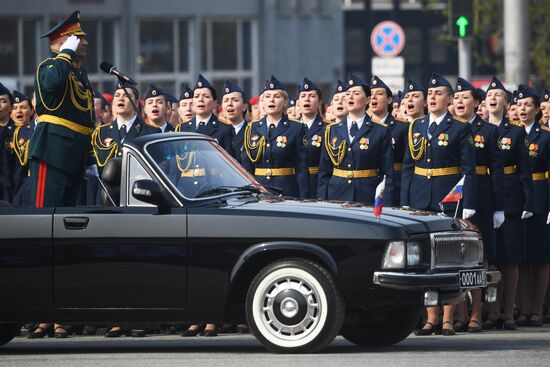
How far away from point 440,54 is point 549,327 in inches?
2709

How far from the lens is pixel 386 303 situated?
1336 cm

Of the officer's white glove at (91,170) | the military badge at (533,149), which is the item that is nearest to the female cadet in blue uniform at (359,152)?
the military badge at (533,149)

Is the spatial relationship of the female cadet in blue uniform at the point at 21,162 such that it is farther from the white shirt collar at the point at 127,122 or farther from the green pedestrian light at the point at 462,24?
the green pedestrian light at the point at 462,24

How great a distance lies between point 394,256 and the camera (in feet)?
43.8

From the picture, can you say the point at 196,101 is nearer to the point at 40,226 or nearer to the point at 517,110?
the point at 517,110

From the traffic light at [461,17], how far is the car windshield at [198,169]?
13.4 metres

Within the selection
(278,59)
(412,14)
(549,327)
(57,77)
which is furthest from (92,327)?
(412,14)

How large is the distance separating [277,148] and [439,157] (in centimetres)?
177

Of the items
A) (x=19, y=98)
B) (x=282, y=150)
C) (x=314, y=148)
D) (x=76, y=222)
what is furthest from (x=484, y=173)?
(x=19, y=98)

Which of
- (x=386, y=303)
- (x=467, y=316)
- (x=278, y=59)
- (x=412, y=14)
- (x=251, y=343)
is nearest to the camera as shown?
(x=386, y=303)

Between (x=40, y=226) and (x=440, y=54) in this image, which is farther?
(x=440, y=54)

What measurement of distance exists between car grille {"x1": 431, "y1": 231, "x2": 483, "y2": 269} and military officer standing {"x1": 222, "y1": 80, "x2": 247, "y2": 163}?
4332 mm

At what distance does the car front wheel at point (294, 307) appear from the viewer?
13.4 metres

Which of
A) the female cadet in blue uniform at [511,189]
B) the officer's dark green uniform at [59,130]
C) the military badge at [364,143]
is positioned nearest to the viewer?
the officer's dark green uniform at [59,130]
